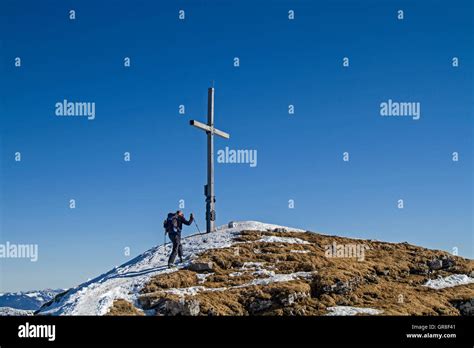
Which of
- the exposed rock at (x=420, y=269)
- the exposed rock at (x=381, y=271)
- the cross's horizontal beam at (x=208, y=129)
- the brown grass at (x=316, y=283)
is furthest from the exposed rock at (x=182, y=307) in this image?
the exposed rock at (x=420, y=269)

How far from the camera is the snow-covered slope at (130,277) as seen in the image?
18.5 m

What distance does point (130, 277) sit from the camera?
22.1 meters

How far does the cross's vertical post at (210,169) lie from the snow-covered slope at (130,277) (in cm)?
83

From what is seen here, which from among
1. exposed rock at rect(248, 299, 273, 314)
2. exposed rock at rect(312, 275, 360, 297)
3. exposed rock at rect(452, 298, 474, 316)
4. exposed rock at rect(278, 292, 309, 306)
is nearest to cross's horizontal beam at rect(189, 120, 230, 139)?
exposed rock at rect(312, 275, 360, 297)

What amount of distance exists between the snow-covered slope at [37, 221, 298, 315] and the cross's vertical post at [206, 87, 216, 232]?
0.83 meters

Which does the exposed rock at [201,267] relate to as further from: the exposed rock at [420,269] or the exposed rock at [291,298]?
the exposed rock at [420,269]

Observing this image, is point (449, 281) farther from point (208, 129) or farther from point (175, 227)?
point (208, 129)

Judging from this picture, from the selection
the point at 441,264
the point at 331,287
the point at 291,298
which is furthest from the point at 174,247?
the point at 441,264

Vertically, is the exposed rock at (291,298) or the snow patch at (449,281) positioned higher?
the snow patch at (449,281)

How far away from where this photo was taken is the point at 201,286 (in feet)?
67.9

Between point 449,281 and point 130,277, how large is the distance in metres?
14.3

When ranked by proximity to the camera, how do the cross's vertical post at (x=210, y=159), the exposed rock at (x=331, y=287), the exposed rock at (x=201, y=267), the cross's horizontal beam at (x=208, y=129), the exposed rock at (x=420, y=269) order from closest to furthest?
1. the exposed rock at (x=331, y=287)
2. the exposed rock at (x=201, y=267)
3. the exposed rock at (x=420, y=269)
4. the cross's horizontal beam at (x=208, y=129)
5. the cross's vertical post at (x=210, y=159)

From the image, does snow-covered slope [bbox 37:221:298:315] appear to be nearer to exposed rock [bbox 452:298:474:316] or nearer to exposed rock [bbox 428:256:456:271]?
exposed rock [bbox 428:256:456:271]
